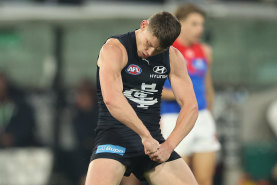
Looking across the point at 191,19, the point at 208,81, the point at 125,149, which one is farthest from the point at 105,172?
the point at 208,81

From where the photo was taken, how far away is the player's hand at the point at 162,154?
529cm

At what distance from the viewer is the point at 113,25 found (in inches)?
489

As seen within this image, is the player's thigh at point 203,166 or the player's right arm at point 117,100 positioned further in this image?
the player's thigh at point 203,166

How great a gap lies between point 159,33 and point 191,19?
90.4 inches

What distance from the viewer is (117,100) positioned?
5.22 m

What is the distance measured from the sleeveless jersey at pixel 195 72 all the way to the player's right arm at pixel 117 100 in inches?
82.4

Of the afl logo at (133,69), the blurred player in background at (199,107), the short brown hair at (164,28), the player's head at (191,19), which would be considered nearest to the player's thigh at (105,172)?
the afl logo at (133,69)

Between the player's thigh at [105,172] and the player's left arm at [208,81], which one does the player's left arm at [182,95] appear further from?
the player's left arm at [208,81]

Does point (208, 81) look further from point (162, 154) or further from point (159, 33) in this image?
point (159, 33)

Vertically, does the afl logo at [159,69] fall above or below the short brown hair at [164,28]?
below

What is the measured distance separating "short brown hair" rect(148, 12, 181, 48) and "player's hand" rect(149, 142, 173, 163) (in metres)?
0.73

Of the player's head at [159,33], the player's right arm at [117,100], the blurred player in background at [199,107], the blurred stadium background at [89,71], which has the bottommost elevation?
the blurred stadium background at [89,71]

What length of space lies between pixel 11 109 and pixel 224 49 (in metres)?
3.70

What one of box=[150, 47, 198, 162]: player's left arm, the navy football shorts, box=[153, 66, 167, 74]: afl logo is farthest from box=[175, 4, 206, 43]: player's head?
the navy football shorts
